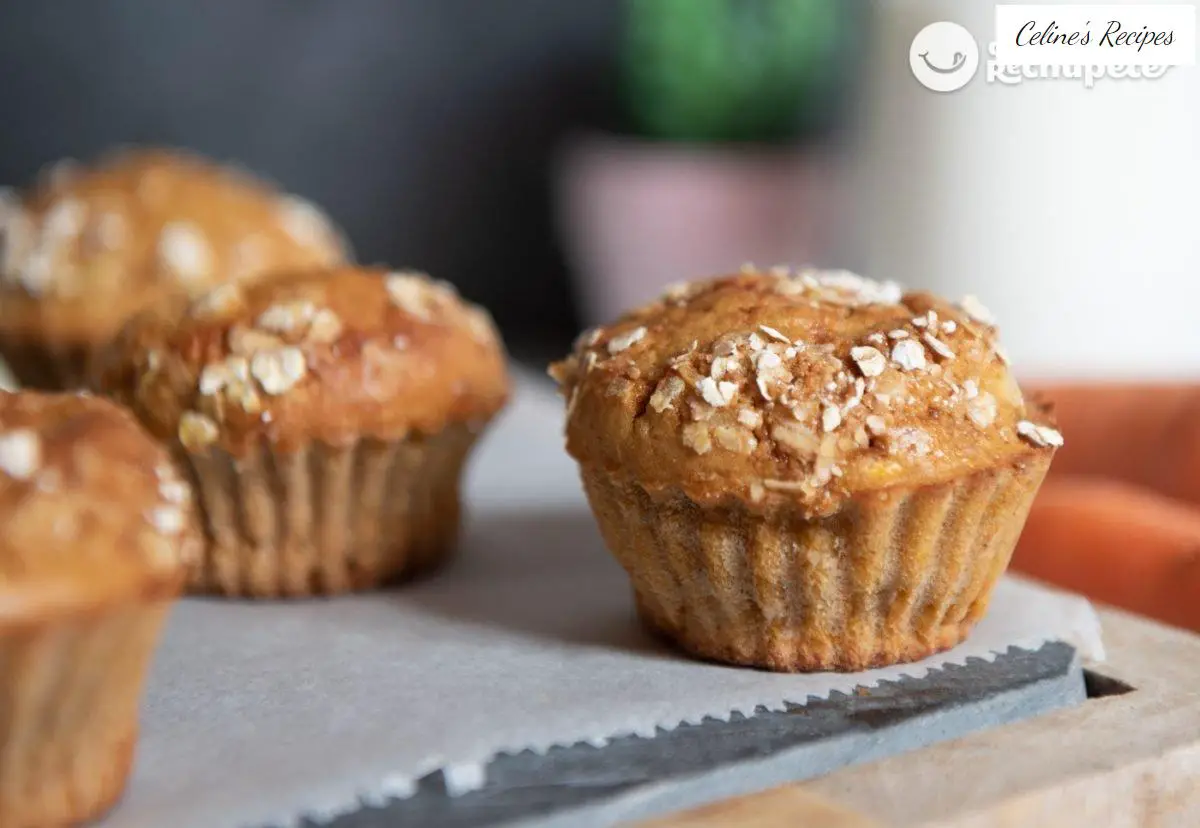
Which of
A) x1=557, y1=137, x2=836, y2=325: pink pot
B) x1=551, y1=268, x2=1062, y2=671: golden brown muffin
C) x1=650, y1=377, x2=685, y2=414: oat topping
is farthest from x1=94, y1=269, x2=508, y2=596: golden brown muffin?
x1=557, y1=137, x2=836, y2=325: pink pot

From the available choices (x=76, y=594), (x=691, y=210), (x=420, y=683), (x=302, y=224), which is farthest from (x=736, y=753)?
(x=691, y=210)

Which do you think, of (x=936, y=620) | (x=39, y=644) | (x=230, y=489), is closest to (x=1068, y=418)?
(x=936, y=620)

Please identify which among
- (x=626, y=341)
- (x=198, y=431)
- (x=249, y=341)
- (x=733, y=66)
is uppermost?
(x=733, y=66)

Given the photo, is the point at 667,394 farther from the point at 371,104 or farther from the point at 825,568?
the point at 371,104

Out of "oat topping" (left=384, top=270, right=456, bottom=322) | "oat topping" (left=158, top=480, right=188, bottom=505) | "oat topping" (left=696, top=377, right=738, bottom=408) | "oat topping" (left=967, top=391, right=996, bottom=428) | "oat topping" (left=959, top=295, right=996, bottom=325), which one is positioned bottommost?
"oat topping" (left=158, top=480, right=188, bottom=505)

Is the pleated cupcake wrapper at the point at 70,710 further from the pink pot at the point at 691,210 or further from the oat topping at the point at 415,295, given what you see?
the pink pot at the point at 691,210

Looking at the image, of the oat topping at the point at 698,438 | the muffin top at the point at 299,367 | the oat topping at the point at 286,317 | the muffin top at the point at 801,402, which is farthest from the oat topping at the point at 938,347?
the oat topping at the point at 286,317

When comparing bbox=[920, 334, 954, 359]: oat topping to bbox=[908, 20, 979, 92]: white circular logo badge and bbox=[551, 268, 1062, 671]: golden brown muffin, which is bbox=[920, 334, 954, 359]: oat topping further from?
bbox=[908, 20, 979, 92]: white circular logo badge

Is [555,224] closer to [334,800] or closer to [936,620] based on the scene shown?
[936,620]
